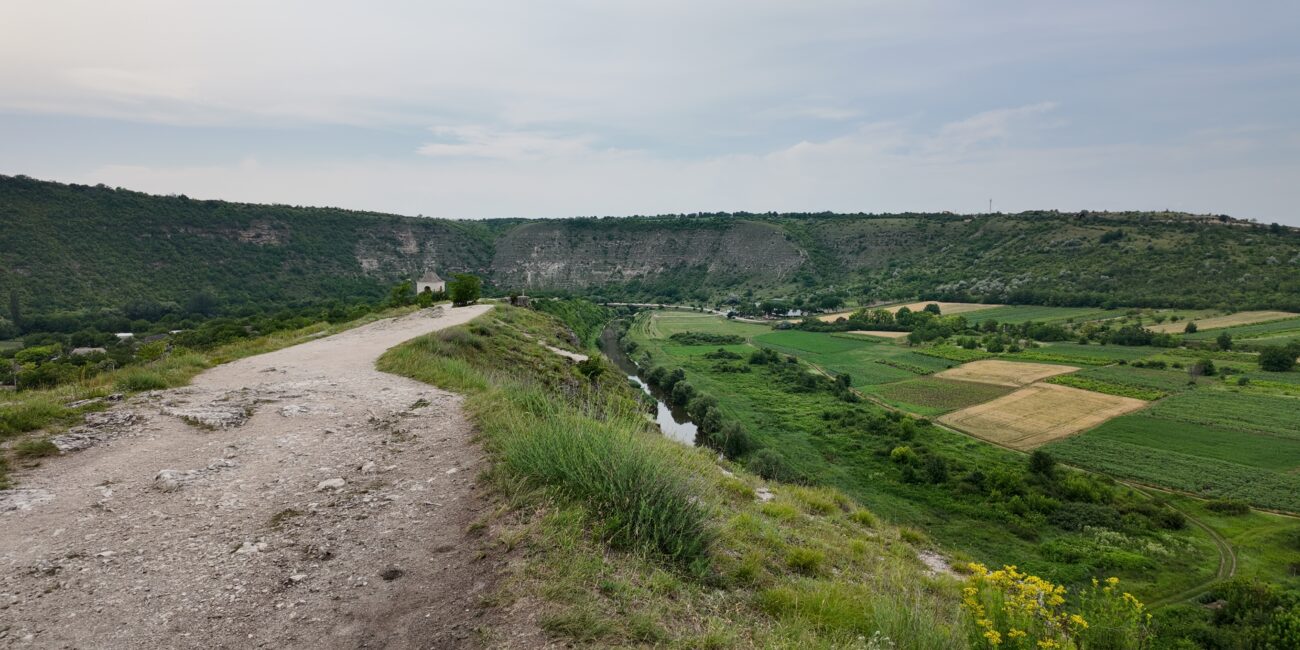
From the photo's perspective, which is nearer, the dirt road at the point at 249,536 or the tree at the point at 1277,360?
the dirt road at the point at 249,536

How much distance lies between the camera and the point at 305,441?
853 centimetres

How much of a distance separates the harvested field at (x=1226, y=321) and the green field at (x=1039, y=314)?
845 cm

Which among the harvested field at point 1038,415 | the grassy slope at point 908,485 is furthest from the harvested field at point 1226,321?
the grassy slope at point 908,485

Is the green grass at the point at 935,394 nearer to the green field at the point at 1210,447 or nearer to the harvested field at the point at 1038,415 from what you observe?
the harvested field at the point at 1038,415

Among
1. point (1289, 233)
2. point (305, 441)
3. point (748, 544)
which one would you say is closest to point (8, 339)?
point (305, 441)

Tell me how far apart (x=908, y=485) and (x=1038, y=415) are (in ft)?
59.4

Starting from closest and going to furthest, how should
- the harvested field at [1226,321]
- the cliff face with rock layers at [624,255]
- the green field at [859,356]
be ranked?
1. the green field at [859,356]
2. the harvested field at [1226,321]
3. the cliff face with rock layers at [624,255]

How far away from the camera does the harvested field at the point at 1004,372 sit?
50.2m

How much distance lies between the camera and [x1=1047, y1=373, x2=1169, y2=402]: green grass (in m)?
42.9

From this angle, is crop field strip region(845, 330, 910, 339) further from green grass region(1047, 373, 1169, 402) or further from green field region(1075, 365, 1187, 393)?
green grass region(1047, 373, 1169, 402)

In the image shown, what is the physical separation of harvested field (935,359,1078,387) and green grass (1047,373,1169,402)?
1.70 m

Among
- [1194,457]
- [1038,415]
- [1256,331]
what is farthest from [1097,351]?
[1194,457]

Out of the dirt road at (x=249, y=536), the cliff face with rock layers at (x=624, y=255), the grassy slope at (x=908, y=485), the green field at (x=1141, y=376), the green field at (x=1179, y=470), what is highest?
the cliff face with rock layers at (x=624, y=255)

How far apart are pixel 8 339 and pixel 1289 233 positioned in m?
172
